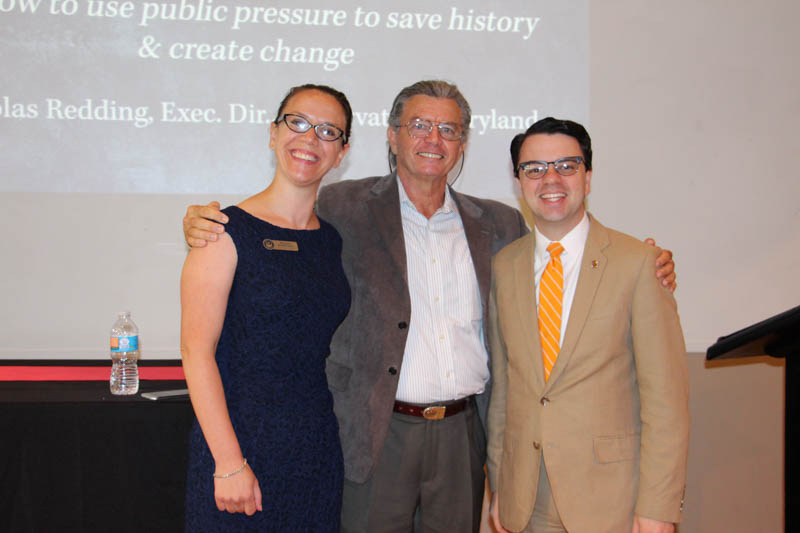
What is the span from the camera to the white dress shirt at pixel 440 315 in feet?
6.84

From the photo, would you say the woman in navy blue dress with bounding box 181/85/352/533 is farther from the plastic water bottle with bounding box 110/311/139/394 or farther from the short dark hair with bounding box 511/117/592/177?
the plastic water bottle with bounding box 110/311/139/394

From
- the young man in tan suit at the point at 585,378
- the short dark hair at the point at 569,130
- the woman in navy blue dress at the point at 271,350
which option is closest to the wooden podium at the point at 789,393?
the young man in tan suit at the point at 585,378

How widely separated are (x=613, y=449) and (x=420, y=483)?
664 millimetres

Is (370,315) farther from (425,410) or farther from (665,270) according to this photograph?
(665,270)

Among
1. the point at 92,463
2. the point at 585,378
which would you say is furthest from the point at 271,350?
the point at 92,463

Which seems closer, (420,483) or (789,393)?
(789,393)

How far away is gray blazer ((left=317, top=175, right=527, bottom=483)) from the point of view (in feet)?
6.61

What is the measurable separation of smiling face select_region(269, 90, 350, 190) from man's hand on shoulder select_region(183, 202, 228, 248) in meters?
0.25

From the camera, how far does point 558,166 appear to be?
6.29 feet

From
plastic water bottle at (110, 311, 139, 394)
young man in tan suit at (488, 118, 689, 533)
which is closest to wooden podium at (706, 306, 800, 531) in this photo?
young man in tan suit at (488, 118, 689, 533)

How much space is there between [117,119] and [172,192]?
1.54 feet

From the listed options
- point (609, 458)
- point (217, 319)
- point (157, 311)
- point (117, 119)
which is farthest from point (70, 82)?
point (609, 458)

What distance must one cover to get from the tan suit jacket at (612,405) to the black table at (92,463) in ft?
4.69

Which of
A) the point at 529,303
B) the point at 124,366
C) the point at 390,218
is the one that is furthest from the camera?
the point at 124,366
